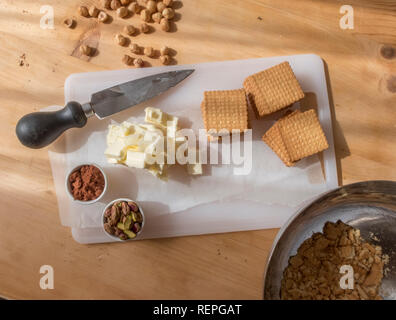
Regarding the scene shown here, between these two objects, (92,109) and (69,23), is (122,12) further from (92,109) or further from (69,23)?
(92,109)

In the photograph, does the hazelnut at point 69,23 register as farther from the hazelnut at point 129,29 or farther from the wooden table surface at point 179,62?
the hazelnut at point 129,29

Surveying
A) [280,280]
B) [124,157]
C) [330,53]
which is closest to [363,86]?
[330,53]

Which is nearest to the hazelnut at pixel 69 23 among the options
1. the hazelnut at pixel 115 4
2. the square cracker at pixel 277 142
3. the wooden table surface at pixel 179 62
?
the wooden table surface at pixel 179 62

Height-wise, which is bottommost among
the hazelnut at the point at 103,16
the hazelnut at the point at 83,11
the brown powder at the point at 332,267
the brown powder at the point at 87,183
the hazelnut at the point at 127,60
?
the brown powder at the point at 332,267

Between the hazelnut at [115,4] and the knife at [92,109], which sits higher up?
the hazelnut at [115,4]

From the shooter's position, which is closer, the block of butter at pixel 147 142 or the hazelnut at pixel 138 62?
the block of butter at pixel 147 142

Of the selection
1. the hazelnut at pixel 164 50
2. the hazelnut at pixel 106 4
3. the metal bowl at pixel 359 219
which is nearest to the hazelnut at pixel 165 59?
the hazelnut at pixel 164 50

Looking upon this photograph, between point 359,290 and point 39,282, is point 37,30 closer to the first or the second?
point 39,282

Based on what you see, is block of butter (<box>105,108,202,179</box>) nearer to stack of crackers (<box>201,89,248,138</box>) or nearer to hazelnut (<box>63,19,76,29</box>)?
stack of crackers (<box>201,89,248,138</box>)
